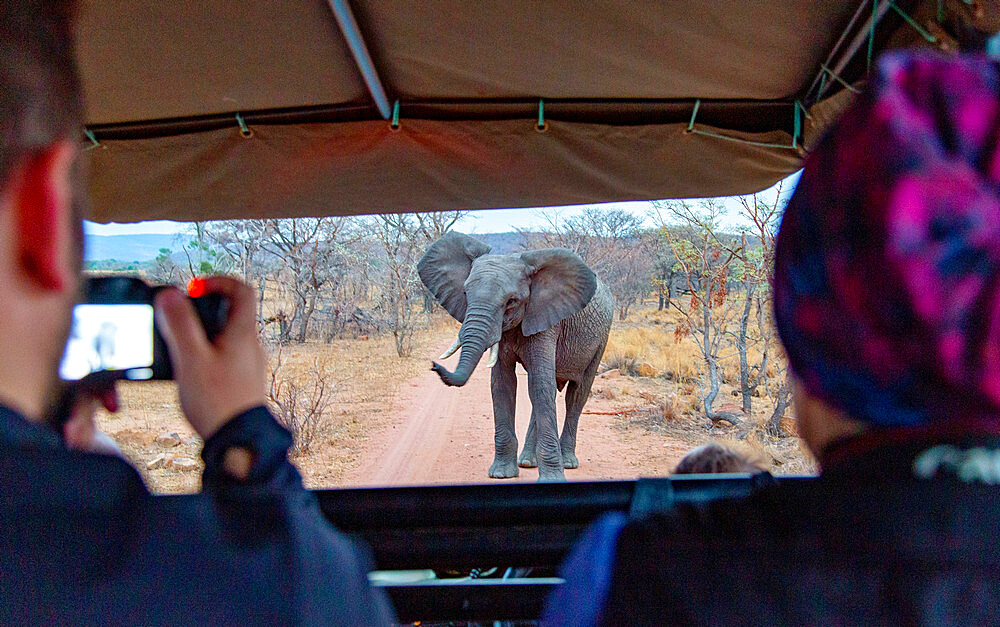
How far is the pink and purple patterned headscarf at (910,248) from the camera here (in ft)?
1.34

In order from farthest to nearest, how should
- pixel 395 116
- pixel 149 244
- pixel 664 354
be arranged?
pixel 149 244 < pixel 664 354 < pixel 395 116

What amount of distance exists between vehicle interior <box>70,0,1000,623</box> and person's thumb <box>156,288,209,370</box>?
0.71 m

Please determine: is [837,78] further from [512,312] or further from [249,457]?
[512,312]

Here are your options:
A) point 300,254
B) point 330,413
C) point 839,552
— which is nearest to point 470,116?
point 839,552

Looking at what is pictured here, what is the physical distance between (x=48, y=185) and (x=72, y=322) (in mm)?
94

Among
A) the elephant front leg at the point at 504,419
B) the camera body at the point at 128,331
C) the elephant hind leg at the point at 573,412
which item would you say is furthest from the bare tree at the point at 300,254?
the camera body at the point at 128,331

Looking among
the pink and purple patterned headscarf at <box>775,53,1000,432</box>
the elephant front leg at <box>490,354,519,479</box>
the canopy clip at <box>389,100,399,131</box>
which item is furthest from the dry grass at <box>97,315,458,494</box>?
the pink and purple patterned headscarf at <box>775,53,1000,432</box>

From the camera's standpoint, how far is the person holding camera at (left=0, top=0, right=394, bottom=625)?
0.36 m

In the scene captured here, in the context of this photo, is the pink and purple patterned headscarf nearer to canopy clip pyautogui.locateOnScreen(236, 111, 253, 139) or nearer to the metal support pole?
the metal support pole

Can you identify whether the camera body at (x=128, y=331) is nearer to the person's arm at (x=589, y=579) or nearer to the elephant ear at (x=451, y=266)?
the person's arm at (x=589, y=579)

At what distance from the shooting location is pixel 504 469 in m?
5.78

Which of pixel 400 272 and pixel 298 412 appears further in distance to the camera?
pixel 400 272

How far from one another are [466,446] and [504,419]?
2.75 metres

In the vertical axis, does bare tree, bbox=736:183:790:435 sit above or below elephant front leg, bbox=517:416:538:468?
above
